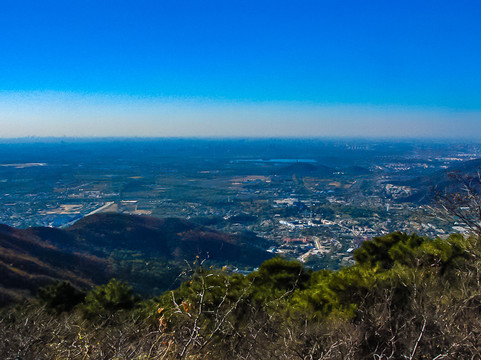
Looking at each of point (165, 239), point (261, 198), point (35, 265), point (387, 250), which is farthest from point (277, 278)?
point (261, 198)

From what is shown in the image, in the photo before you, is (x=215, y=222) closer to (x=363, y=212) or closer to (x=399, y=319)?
(x=363, y=212)

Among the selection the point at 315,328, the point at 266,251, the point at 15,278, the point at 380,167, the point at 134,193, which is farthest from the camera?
the point at 380,167

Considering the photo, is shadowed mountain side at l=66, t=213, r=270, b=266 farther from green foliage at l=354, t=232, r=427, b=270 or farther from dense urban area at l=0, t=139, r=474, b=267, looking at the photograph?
green foliage at l=354, t=232, r=427, b=270

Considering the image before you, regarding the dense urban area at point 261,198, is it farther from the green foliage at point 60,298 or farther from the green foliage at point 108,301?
the green foliage at point 60,298

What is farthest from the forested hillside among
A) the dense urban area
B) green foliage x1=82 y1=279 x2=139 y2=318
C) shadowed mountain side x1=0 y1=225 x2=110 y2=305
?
shadowed mountain side x1=0 y1=225 x2=110 y2=305

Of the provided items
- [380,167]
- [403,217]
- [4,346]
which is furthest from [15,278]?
[380,167]

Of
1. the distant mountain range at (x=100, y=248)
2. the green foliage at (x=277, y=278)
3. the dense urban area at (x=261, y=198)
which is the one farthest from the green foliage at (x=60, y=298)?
the dense urban area at (x=261, y=198)
